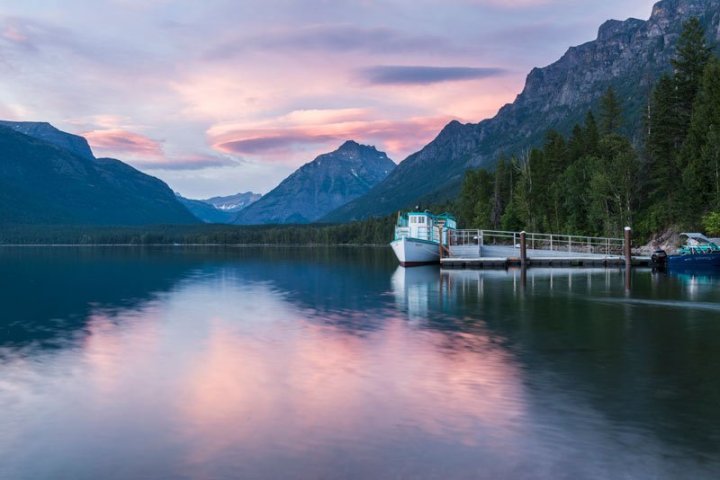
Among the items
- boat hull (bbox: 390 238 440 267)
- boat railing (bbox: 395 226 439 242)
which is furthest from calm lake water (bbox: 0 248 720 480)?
boat railing (bbox: 395 226 439 242)

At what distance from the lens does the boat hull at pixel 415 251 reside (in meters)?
93.6

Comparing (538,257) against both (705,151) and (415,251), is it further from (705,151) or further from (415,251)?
(705,151)

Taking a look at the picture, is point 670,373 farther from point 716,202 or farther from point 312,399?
point 716,202

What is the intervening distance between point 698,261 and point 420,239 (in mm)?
38125

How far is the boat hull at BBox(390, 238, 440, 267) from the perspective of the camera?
93.6 meters

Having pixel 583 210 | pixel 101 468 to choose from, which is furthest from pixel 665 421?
pixel 583 210

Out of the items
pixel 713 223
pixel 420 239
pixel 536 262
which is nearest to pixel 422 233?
pixel 420 239

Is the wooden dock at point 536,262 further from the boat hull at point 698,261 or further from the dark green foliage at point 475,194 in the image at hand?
the dark green foliage at point 475,194

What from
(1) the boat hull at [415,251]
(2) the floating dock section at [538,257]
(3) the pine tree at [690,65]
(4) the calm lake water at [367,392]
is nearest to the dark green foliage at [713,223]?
(2) the floating dock section at [538,257]

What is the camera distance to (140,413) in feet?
58.0

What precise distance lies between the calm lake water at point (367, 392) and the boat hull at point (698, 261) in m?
Answer: 32.6

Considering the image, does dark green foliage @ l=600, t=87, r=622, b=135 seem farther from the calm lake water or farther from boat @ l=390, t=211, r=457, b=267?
the calm lake water

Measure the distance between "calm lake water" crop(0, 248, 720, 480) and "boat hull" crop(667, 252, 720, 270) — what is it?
107ft

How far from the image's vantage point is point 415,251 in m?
94.5
